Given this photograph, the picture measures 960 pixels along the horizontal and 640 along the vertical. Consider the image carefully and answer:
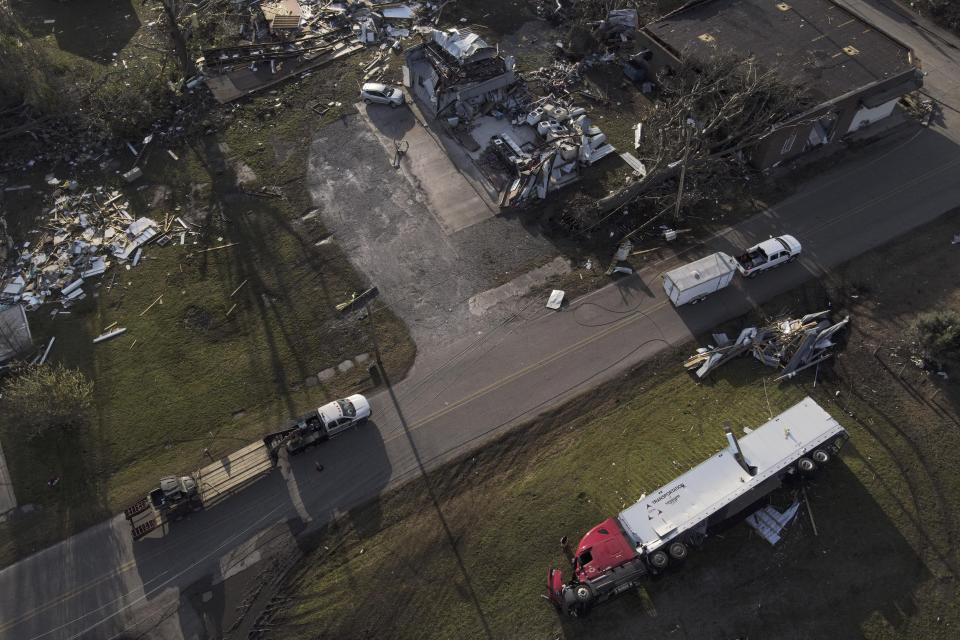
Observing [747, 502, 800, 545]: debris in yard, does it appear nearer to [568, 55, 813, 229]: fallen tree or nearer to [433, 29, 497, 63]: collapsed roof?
[568, 55, 813, 229]: fallen tree

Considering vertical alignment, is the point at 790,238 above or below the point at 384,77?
below

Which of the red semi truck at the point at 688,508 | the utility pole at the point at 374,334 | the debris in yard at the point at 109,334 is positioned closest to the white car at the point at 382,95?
the utility pole at the point at 374,334

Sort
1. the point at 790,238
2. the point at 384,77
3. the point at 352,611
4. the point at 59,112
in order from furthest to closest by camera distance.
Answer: the point at 384,77, the point at 59,112, the point at 790,238, the point at 352,611

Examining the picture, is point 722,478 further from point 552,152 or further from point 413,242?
point 552,152

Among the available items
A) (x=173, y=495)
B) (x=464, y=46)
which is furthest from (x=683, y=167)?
(x=173, y=495)

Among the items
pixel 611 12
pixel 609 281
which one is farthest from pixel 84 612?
pixel 611 12

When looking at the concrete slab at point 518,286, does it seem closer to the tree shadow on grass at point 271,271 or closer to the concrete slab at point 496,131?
the tree shadow on grass at point 271,271

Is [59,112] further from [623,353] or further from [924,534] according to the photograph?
[924,534]
